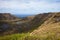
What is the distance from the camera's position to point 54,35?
20.2 m

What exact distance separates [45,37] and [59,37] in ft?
5.91

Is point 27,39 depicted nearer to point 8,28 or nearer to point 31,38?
point 31,38

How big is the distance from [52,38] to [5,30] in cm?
17881

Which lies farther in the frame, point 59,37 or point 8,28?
point 8,28

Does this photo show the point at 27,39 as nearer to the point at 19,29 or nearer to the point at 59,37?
the point at 59,37

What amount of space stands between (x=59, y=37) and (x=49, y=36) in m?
1.28

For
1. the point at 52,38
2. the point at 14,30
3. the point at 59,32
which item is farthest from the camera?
the point at 14,30

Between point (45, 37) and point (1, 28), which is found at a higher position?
point (45, 37)

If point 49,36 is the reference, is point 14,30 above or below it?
below

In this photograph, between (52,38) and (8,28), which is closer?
(52,38)

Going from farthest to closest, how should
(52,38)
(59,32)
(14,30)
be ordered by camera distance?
1. (14,30)
2. (59,32)
3. (52,38)

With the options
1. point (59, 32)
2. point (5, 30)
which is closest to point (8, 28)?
point (5, 30)

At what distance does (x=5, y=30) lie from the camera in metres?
195

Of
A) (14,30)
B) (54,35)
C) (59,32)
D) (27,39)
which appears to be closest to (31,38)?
(27,39)
